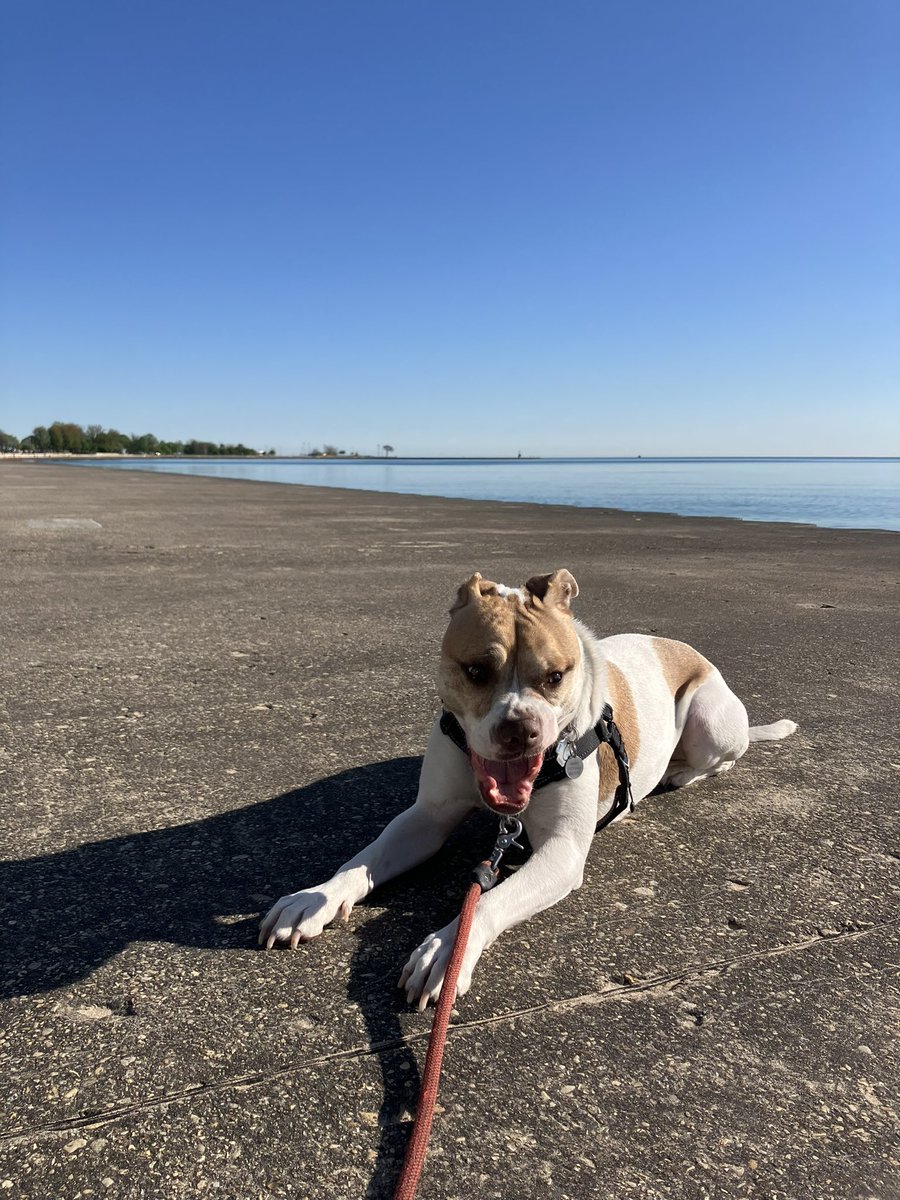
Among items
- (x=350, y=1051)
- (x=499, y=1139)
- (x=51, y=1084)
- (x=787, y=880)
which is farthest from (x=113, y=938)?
(x=787, y=880)

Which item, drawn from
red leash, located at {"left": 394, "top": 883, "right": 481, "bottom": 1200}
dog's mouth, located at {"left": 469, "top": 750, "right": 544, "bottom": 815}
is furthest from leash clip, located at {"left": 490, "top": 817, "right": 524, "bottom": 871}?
red leash, located at {"left": 394, "top": 883, "right": 481, "bottom": 1200}

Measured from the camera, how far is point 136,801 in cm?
364

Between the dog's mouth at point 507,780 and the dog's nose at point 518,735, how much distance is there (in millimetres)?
69

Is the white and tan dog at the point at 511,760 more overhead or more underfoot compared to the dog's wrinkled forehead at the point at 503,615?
more underfoot

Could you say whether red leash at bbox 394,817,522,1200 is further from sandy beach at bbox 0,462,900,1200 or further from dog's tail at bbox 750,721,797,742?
dog's tail at bbox 750,721,797,742

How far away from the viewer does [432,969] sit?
2.43 m

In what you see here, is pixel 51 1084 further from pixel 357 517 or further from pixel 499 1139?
pixel 357 517

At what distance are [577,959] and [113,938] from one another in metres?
1.42

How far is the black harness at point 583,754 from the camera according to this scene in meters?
3.03

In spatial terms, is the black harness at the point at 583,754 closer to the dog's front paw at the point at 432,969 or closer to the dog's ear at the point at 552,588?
the dog's ear at the point at 552,588

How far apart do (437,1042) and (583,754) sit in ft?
4.17

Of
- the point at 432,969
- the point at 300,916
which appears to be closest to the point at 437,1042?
the point at 432,969

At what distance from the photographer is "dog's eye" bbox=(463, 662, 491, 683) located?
305 cm

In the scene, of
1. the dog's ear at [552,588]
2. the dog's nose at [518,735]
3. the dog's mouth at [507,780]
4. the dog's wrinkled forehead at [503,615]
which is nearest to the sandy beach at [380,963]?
the dog's mouth at [507,780]
